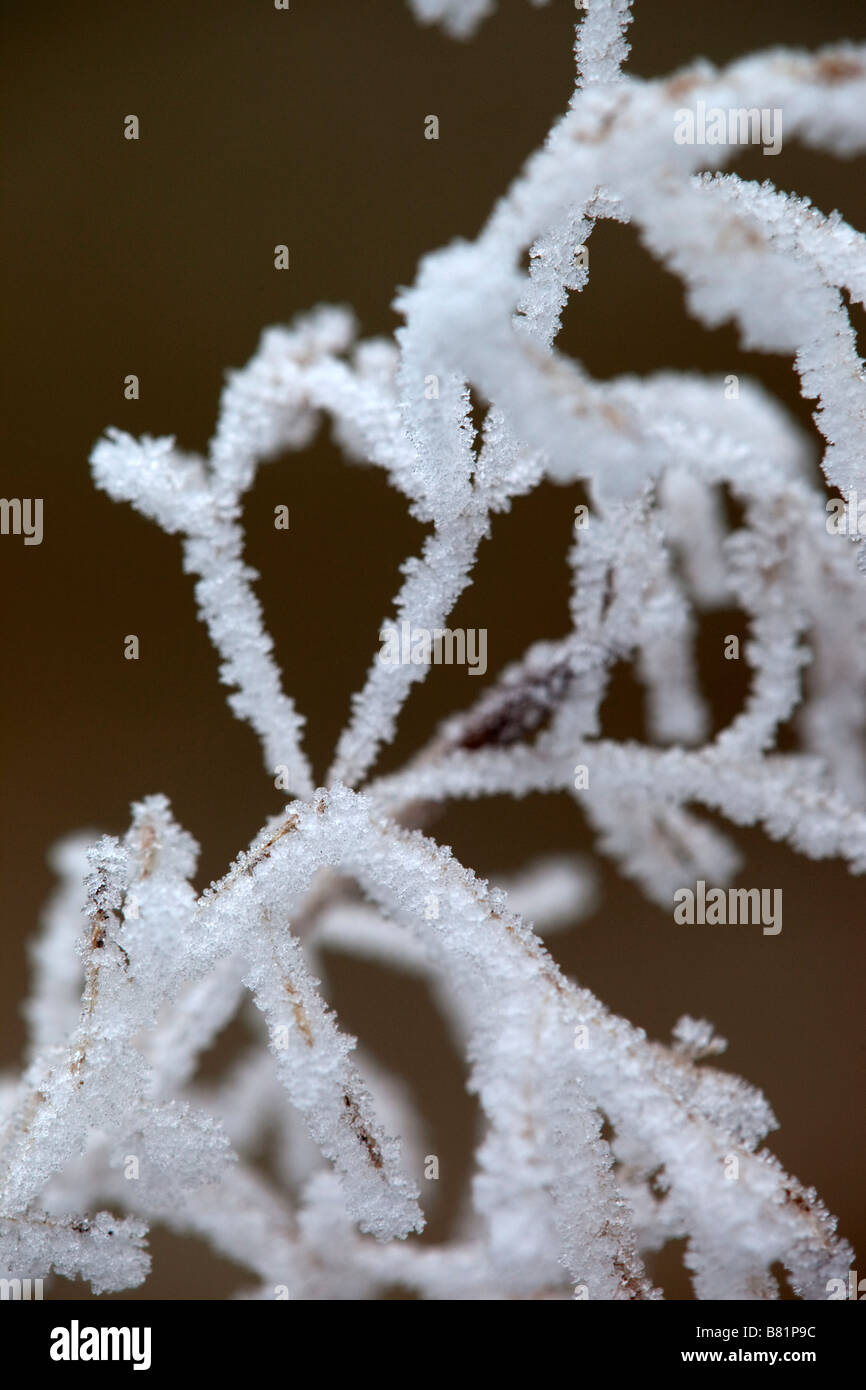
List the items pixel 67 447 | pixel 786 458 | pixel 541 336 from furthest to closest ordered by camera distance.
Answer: pixel 67 447 → pixel 786 458 → pixel 541 336

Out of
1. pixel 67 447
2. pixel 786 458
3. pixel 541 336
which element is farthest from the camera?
pixel 67 447
